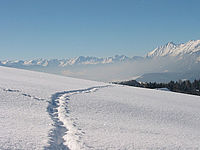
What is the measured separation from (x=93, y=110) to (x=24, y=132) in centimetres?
318

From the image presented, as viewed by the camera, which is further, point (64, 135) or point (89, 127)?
point (89, 127)

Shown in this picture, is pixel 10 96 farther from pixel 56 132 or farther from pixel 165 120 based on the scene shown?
pixel 165 120

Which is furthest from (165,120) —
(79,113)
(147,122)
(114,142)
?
(114,142)

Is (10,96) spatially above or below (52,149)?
above

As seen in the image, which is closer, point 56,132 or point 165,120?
point 56,132

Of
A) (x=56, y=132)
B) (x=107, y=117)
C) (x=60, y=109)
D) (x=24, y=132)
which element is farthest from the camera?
(x=60, y=109)

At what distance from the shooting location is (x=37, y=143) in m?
3.54

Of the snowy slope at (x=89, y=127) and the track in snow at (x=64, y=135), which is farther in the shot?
the snowy slope at (x=89, y=127)

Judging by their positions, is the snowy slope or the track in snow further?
the snowy slope

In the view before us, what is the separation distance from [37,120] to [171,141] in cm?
323

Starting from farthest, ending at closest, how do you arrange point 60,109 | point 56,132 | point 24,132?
point 60,109
point 56,132
point 24,132

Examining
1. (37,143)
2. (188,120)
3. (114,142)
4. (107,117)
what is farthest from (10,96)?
(188,120)

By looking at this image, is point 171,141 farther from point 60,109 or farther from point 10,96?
point 10,96

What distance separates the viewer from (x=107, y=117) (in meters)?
6.19
